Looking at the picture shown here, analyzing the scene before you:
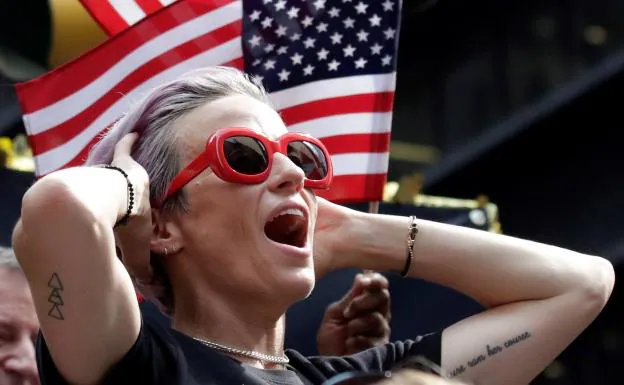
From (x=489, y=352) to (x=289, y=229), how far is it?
1.99 feet

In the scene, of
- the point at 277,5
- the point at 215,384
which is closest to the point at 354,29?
the point at 277,5

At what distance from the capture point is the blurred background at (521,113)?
8789 mm

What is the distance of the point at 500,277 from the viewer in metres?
3.85

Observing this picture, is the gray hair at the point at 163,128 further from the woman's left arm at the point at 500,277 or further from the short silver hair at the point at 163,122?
the woman's left arm at the point at 500,277

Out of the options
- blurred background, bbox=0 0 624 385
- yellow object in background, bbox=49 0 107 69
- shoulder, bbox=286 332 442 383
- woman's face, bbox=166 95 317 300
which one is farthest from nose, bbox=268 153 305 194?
blurred background, bbox=0 0 624 385

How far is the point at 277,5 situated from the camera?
5082mm

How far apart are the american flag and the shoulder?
1.24 meters

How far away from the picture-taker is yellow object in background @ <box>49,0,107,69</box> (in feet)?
21.7

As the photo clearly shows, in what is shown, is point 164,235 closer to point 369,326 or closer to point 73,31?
point 369,326

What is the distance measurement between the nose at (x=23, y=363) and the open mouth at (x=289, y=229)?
31.6 inches

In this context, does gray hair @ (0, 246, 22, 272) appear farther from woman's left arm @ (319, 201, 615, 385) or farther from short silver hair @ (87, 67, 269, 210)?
woman's left arm @ (319, 201, 615, 385)

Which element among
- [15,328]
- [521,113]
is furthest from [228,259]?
[521,113]

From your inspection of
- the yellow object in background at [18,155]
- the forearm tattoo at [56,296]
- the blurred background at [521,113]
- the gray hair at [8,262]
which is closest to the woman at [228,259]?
the forearm tattoo at [56,296]

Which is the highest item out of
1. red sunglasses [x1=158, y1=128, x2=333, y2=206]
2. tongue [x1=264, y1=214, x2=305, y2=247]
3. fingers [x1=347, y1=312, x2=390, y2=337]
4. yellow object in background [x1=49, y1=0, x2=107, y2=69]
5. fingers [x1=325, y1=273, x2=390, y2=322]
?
yellow object in background [x1=49, y1=0, x2=107, y2=69]
